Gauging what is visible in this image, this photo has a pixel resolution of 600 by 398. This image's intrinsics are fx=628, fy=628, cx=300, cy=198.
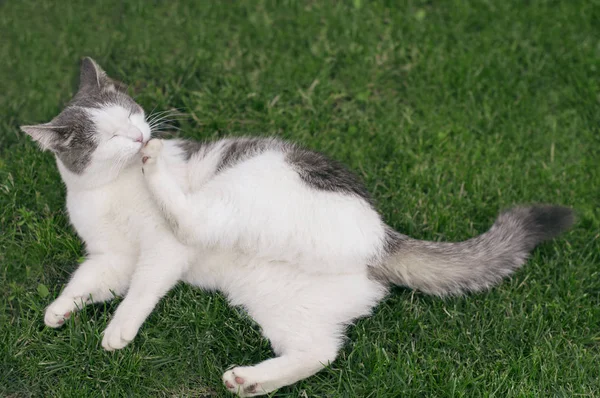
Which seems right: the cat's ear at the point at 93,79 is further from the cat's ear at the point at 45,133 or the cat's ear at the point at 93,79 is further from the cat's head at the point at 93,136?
the cat's ear at the point at 45,133

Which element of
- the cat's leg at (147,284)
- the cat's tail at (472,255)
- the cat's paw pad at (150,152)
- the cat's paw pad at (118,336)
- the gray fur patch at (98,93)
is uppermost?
the gray fur patch at (98,93)

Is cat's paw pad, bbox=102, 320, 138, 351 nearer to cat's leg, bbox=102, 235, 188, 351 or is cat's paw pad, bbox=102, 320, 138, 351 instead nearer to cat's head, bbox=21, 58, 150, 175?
cat's leg, bbox=102, 235, 188, 351

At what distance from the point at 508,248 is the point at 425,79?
6.26 feet

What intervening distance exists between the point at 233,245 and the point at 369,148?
5.10ft

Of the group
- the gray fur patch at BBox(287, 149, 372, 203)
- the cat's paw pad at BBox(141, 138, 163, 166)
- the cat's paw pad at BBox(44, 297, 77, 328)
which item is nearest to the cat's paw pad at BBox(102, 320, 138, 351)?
the cat's paw pad at BBox(44, 297, 77, 328)

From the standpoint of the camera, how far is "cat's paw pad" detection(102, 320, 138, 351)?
124 inches

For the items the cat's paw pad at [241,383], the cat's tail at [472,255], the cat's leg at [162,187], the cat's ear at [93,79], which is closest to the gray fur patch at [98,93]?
the cat's ear at [93,79]

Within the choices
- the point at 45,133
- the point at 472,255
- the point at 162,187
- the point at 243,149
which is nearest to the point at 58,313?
the point at 162,187

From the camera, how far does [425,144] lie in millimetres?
4535

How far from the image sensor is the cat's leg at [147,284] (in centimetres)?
317

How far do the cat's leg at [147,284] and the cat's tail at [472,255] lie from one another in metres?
1.09

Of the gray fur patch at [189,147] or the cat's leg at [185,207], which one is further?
the gray fur patch at [189,147]

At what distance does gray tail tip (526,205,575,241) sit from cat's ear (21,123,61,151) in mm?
2674

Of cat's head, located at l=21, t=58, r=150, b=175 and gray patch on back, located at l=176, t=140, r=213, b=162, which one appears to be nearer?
cat's head, located at l=21, t=58, r=150, b=175
